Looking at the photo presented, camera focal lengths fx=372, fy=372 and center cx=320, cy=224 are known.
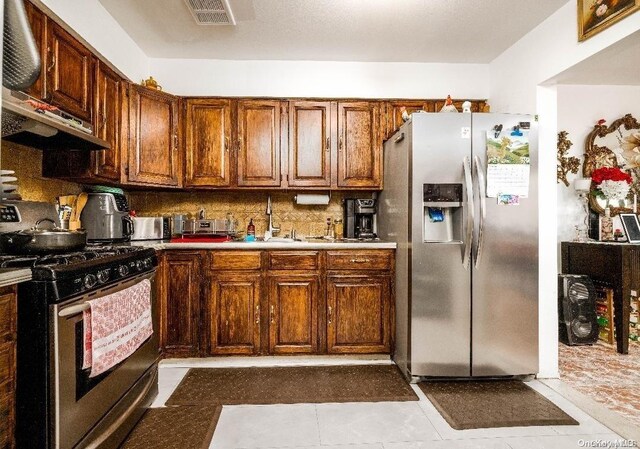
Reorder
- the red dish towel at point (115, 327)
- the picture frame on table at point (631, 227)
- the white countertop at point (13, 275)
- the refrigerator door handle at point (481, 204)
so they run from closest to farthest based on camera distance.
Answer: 1. the white countertop at point (13, 275)
2. the red dish towel at point (115, 327)
3. the refrigerator door handle at point (481, 204)
4. the picture frame on table at point (631, 227)

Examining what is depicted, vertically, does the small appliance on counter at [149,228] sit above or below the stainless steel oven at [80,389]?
above

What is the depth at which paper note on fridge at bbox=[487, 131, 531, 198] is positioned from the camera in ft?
8.44

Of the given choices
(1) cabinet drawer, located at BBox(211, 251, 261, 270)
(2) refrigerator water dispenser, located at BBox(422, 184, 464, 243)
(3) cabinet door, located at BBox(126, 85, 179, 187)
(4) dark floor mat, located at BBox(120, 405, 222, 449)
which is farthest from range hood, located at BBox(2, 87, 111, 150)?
(2) refrigerator water dispenser, located at BBox(422, 184, 464, 243)

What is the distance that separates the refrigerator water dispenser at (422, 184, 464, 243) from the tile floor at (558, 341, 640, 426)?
1341 mm

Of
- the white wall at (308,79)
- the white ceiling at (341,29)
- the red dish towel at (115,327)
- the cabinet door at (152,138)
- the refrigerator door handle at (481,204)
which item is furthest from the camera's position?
the white wall at (308,79)

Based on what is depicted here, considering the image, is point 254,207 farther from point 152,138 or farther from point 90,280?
point 90,280

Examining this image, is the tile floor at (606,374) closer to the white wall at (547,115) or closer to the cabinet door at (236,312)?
the white wall at (547,115)

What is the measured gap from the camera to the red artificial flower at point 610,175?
11.9 feet

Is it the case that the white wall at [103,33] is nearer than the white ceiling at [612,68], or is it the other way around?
the white ceiling at [612,68]

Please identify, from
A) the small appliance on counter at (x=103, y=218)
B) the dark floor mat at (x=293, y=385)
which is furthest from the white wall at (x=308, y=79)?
the dark floor mat at (x=293, y=385)

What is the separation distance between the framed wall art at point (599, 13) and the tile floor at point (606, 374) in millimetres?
2278

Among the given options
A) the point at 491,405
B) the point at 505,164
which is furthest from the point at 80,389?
the point at 505,164

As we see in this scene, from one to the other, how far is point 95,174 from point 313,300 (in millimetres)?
1823

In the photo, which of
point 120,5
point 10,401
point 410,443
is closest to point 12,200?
point 10,401
